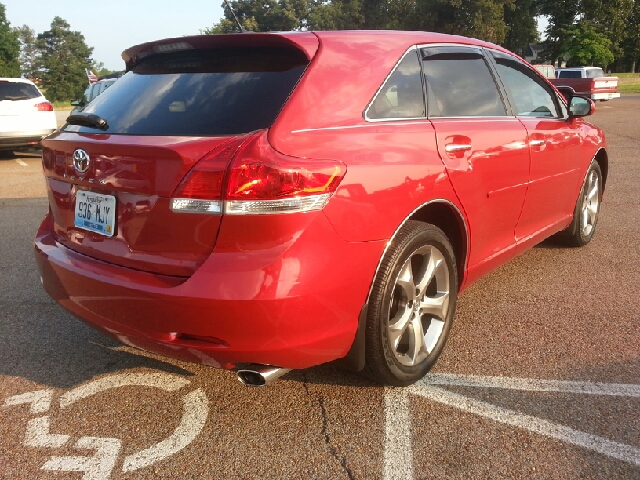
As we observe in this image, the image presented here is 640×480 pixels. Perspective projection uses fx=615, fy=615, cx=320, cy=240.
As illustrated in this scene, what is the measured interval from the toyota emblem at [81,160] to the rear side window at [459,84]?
1.68 m

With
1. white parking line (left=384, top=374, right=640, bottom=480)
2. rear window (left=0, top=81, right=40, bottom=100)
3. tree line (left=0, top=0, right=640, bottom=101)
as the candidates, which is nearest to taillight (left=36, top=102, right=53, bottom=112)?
rear window (left=0, top=81, right=40, bottom=100)

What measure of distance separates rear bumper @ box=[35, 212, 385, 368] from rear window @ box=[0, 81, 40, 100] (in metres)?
11.4

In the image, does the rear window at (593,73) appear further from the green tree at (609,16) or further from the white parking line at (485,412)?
the green tree at (609,16)

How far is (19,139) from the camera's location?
12.4m

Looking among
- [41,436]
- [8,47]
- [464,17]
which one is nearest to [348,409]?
[41,436]

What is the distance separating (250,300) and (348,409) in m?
0.89

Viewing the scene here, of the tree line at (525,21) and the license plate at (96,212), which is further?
the tree line at (525,21)

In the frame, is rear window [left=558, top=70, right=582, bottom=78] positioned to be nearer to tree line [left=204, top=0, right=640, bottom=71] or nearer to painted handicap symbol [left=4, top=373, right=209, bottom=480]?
tree line [left=204, top=0, right=640, bottom=71]

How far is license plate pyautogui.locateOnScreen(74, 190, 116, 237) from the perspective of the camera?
2.63m

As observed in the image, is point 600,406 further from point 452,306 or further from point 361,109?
point 361,109

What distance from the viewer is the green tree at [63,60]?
306ft

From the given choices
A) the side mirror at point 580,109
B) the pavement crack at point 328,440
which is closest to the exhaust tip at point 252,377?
the pavement crack at point 328,440

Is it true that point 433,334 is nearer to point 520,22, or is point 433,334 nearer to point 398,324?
point 398,324

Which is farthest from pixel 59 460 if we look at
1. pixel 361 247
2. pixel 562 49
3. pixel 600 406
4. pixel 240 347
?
pixel 562 49
